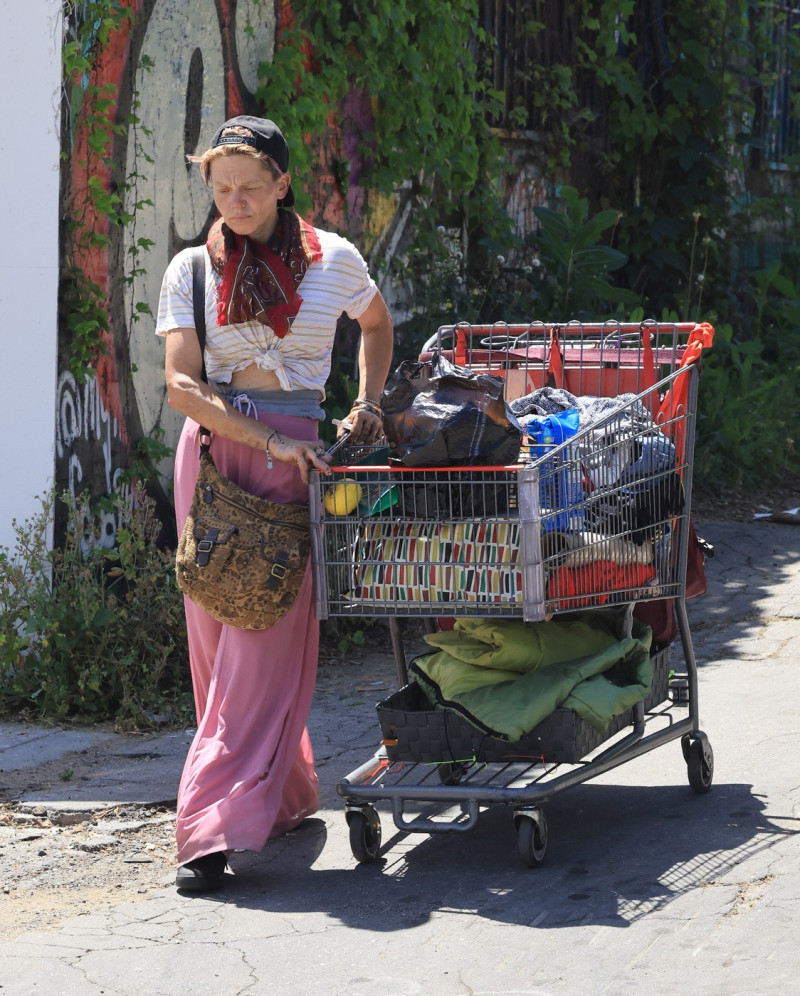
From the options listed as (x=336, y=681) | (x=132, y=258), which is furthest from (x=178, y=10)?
(x=336, y=681)

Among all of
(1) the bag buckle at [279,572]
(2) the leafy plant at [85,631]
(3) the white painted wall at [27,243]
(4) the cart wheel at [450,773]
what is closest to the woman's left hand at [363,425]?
(1) the bag buckle at [279,572]

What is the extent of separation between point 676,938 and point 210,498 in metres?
1.73

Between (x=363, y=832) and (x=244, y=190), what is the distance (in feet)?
6.04

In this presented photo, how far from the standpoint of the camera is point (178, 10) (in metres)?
6.99

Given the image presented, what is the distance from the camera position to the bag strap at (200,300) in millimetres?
4242

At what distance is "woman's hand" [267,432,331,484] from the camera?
409cm

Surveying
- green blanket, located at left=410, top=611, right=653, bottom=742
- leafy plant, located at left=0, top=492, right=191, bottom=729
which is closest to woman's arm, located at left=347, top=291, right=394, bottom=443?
green blanket, located at left=410, top=611, right=653, bottom=742

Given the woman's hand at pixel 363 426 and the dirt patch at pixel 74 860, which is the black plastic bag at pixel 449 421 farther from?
the dirt patch at pixel 74 860

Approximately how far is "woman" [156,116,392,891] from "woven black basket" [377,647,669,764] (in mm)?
277

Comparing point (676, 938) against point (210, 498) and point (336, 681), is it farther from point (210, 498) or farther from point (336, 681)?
point (336, 681)

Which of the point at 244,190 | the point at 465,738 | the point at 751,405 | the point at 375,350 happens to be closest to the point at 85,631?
the point at 375,350

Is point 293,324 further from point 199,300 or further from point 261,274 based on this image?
point 199,300

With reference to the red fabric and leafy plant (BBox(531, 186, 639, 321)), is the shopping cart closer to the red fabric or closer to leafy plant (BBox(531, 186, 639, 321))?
the red fabric

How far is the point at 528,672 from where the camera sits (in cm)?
437
